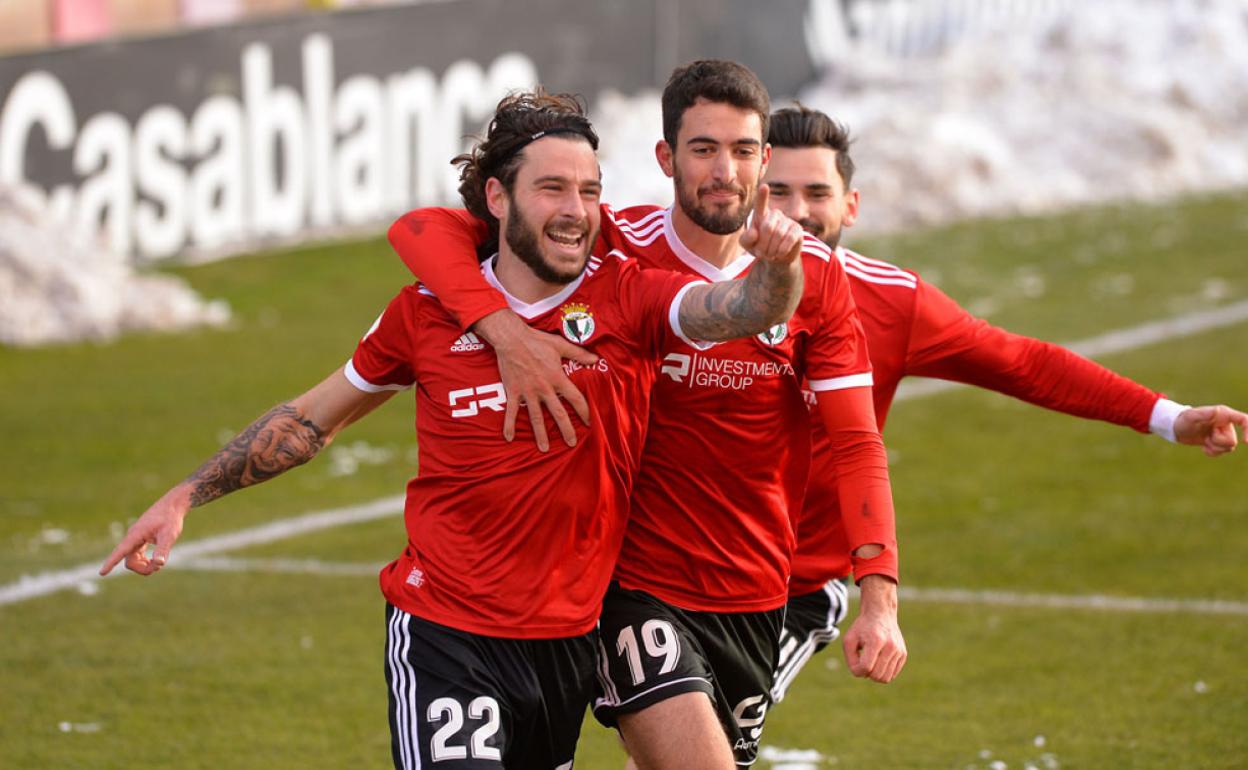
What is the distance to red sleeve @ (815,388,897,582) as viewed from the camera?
16.3 ft

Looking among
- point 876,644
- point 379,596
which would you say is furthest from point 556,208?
point 379,596

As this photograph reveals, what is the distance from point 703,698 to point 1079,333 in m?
10.8

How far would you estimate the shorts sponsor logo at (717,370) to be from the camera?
17.2 feet

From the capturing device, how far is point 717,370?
17.3 ft

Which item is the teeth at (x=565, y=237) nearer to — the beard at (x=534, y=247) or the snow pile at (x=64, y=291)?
the beard at (x=534, y=247)

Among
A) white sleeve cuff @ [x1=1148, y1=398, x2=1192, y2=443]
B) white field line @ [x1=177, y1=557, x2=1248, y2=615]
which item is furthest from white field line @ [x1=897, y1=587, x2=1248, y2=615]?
white sleeve cuff @ [x1=1148, y1=398, x2=1192, y2=443]

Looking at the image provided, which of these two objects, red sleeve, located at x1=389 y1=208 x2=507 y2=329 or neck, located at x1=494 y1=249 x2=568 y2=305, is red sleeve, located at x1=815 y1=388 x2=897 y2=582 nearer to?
neck, located at x1=494 y1=249 x2=568 y2=305

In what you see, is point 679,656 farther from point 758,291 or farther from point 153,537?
point 153,537

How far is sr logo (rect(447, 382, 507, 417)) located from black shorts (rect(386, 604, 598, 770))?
53 centimetres

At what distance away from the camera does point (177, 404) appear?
506 inches

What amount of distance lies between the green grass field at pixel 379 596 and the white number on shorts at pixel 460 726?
210 centimetres

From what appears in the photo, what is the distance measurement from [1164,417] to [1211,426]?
140 mm

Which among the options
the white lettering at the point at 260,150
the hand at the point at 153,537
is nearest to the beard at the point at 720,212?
the hand at the point at 153,537

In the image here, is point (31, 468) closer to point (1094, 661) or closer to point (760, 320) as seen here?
point (1094, 661)
